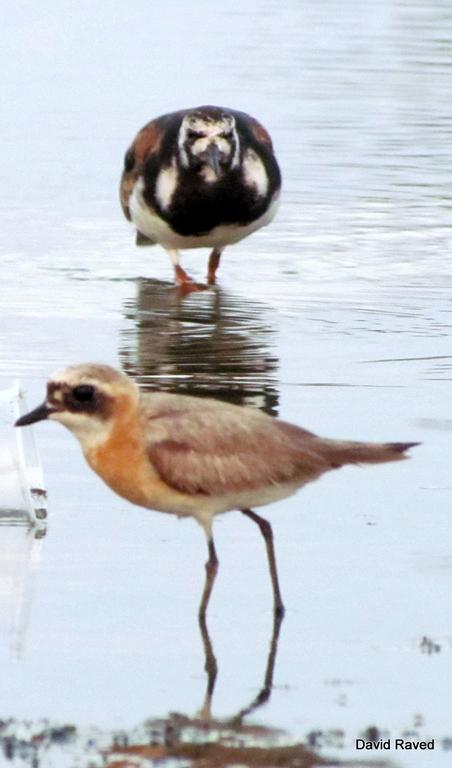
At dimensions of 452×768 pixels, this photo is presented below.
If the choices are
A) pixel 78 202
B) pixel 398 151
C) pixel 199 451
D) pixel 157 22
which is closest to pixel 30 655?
pixel 199 451

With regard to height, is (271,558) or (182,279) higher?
(182,279)

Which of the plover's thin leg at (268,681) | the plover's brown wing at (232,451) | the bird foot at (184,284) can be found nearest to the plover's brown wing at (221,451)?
the plover's brown wing at (232,451)

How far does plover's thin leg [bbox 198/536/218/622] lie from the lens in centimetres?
609

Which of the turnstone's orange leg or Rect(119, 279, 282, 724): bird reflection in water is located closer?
Rect(119, 279, 282, 724): bird reflection in water

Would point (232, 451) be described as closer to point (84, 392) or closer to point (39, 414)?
point (84, 392)

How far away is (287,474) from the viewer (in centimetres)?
619

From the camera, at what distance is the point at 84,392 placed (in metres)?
6.14

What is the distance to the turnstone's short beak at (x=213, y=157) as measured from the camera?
11891mm

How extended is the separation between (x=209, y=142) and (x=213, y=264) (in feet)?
2.46

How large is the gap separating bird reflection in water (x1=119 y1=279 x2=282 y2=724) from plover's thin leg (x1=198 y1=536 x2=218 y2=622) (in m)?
2.56

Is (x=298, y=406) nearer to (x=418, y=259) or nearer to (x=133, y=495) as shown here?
(x=133, y=495)

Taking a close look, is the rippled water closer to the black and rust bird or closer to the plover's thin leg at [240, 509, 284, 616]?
the plover's thin leg at [240, 509, 284, 616]

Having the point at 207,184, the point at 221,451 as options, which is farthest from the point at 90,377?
the point at 207,184

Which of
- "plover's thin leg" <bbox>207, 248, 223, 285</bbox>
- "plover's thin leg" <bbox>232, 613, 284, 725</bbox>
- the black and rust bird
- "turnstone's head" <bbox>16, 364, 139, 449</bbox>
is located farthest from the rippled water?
"turnstone's head" <bbox>16, 364, 139, 449</bbox>
